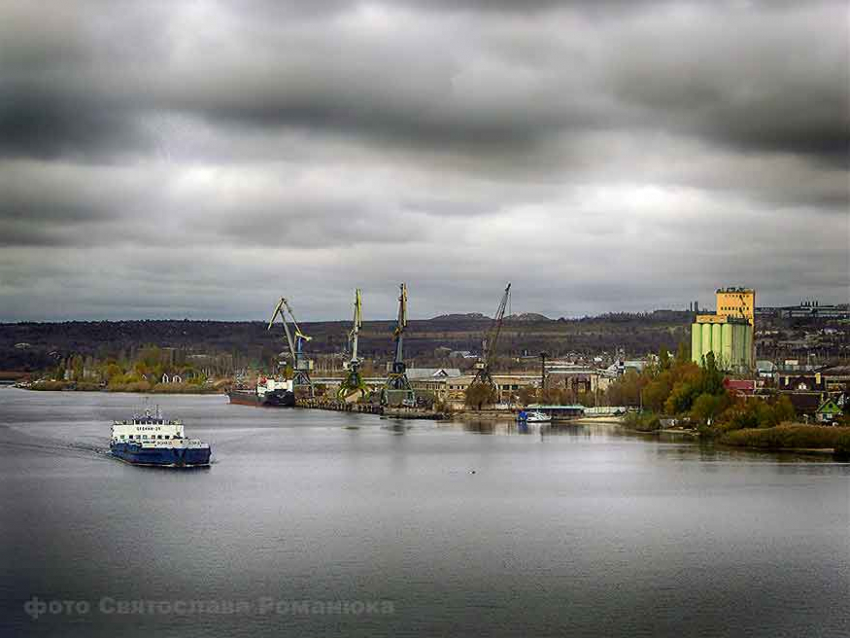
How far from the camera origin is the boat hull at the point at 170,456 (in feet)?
93.3

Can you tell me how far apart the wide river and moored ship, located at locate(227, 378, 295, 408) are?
4085 centimetres

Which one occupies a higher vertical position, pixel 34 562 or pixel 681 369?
pixel 681 369

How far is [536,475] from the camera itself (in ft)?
88.8

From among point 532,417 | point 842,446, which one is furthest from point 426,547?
point 532,417

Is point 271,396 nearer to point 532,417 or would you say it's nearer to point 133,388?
point 532,417

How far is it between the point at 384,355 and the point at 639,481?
105 m

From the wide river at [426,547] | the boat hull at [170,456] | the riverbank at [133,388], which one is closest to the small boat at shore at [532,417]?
the wide river at [426,547]

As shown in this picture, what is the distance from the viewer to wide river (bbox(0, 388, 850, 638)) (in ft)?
43.2

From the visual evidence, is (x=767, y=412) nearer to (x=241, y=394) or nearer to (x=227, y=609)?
(x=227, y=609)

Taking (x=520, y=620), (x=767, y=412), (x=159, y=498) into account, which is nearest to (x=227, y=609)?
(x=520, y=620)

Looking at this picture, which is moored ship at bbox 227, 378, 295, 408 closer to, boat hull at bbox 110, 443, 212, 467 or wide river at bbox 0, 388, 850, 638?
wide river at bbox 0, 388, 850, 638

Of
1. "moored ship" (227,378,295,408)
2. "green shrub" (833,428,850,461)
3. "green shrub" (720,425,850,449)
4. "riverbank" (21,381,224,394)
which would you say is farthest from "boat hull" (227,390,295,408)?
"green shrub" (833,428,850,461)

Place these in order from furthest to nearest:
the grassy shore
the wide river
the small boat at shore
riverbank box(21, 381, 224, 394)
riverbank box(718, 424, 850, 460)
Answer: riverbank box(21, 381, 224, 394), the small boat at shore, the grassy shore, riverbank box(718, 424, 850, 460), the wide river

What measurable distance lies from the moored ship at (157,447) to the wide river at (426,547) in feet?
1.83
